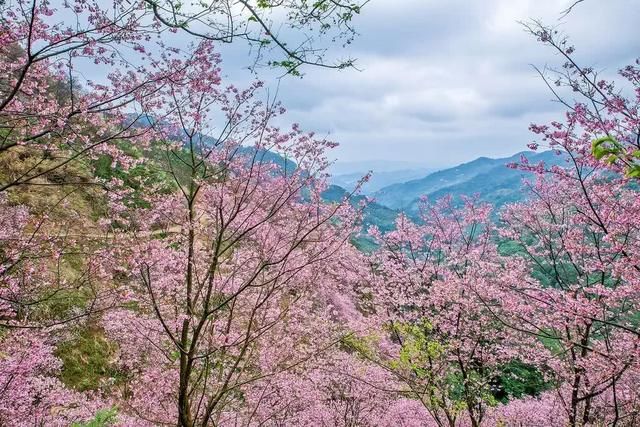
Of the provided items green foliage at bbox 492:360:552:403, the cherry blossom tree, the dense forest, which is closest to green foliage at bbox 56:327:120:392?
the dense forest

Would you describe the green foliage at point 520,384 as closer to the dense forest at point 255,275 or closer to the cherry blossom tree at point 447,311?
the dense forest at point 255,275

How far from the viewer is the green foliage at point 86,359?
12961mm

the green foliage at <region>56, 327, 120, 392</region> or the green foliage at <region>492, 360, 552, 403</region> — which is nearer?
the green foliage at <region>56, 327, 120, 392</region>

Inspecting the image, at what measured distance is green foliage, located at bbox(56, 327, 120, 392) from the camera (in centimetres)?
1296

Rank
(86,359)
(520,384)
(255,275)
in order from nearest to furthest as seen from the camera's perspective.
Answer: (255,275) < (86,359) < (520,384)

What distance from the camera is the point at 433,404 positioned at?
949 cm

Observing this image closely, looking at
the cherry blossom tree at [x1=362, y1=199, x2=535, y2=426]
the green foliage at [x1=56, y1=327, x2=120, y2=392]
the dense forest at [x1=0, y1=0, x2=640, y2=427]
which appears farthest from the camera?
the green foliage at [x1=56, y1=327, x2=120, y2=392]

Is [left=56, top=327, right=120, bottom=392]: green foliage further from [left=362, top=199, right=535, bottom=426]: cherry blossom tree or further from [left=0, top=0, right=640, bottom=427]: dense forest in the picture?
[left=362, top=199, right=535, bottom=426]: cherry blossom tree

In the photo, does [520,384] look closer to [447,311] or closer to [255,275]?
[447,311]

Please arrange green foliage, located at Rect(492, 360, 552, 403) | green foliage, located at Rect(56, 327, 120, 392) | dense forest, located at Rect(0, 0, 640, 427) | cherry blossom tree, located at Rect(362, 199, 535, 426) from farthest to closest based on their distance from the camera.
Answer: green foliage, located at Rect(492, 360, 552, 403)
green foliage, located at Rect(56, 327, 120, 392)
cherry blossom tree, located at Rect(362, 199, 535, 426)
dense forest, located at Rect(0, 0, 640, 427)

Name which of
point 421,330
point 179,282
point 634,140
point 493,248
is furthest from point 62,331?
point 634,140

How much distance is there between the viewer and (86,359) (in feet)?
45.0

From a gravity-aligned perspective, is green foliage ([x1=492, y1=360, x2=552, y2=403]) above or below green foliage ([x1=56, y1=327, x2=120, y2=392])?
below

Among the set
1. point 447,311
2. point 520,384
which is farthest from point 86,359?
point 520,384
